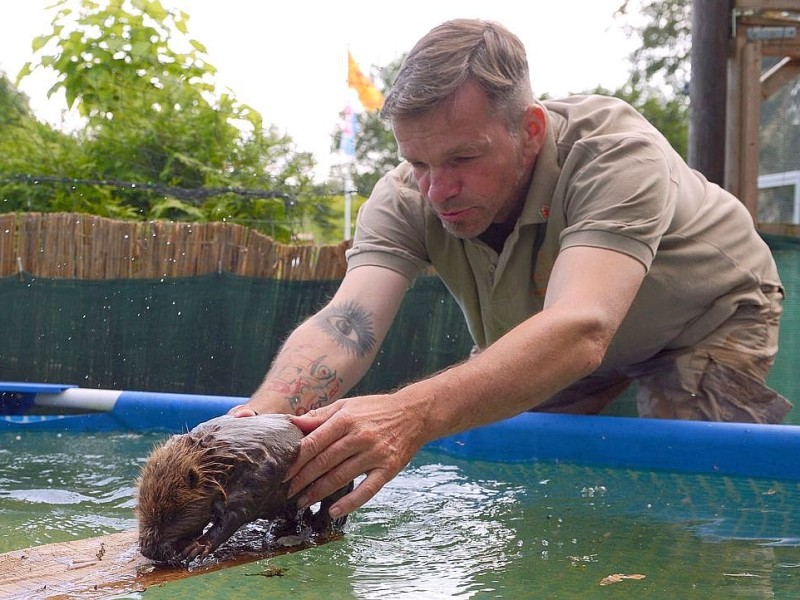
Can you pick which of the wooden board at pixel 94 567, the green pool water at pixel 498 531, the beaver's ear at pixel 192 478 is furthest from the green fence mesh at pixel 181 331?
the beaver's ear at pixel 192 478

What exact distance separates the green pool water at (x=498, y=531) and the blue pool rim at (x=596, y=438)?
0.09 m

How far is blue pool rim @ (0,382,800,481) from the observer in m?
3.79

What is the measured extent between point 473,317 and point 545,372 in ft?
4.78

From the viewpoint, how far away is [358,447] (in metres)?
2.57

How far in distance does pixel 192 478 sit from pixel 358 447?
1.48 feet

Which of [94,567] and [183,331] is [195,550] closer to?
[94,567]

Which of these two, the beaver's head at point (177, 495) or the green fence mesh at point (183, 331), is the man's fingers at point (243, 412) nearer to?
the beaver's head at point (177, 495)

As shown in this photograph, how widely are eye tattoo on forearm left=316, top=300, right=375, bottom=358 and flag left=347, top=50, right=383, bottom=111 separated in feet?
56.2

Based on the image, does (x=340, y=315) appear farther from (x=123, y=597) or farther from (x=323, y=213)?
(x=323, y=213)

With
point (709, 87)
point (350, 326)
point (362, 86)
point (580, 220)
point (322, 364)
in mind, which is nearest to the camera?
point (580, 220)

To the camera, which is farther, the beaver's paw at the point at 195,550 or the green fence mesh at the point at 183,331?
the green fence mesh at the point at 183,331

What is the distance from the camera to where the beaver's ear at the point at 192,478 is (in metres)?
2.62

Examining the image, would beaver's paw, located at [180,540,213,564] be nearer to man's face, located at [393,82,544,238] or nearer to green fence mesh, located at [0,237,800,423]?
man's face, located at [393,82,544,238]

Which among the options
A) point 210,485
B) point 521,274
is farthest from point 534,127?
point 210,485
